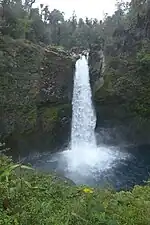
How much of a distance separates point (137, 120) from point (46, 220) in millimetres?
13805

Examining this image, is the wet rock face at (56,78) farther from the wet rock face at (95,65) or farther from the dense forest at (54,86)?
the wet rock face at (95,65)

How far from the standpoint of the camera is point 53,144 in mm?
15266

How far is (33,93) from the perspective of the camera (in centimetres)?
1444

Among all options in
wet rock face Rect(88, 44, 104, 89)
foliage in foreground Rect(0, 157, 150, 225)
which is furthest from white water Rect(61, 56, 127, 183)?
foliage in foreground Rect(0, 157, 150, 225)

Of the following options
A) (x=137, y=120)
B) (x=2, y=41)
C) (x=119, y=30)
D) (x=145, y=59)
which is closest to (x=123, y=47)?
(x=119, y=30)

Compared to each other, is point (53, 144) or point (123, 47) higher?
point (123, 47)

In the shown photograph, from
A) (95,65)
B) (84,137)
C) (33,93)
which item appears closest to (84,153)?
(84,137)

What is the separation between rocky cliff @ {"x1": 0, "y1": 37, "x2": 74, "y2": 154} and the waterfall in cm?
100

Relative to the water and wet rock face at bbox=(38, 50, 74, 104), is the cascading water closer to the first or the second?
the water

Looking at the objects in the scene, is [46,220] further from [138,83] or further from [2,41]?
[138,83]

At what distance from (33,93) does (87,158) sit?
4.02 metres

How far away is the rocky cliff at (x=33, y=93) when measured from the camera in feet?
44.4

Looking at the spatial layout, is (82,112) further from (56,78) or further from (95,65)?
(95,65)

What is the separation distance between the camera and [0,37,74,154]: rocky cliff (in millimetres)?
13531
